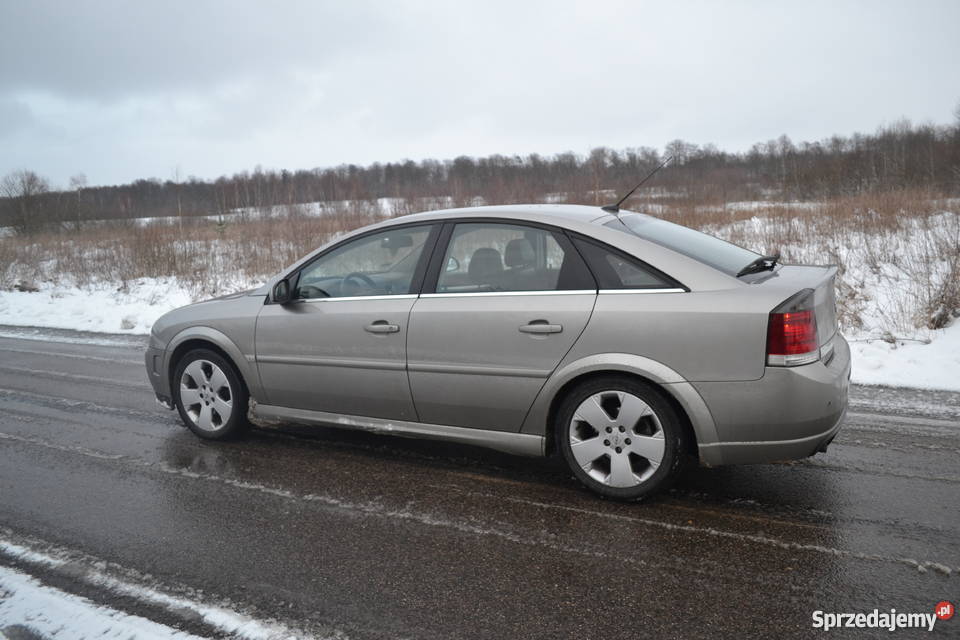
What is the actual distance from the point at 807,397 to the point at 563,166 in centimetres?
3322

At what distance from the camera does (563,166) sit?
3531 centimetres

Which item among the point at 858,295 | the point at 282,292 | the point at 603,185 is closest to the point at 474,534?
the point at 282,292

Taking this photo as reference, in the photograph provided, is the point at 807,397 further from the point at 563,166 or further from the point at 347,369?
the point at 563,166

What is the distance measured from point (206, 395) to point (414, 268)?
2.04 metres

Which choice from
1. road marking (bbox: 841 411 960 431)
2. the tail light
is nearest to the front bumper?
the tail light

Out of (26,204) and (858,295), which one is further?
(26,204)

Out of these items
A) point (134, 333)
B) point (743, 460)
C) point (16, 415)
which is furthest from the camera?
point (134, 333)

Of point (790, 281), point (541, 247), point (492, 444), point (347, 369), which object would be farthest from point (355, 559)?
point (790, 281)

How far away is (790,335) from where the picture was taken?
3316mm

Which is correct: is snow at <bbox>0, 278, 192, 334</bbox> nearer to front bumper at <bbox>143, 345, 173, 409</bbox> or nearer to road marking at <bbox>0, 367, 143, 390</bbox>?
road marking at <bbox>0, 367, 143, 390</bbox>

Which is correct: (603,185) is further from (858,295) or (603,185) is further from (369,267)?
(369,267)

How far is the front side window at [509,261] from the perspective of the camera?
387 centimetres

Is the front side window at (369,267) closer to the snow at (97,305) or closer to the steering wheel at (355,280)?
the steering wheel at (355,280)

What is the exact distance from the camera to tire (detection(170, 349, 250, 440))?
5.00m
